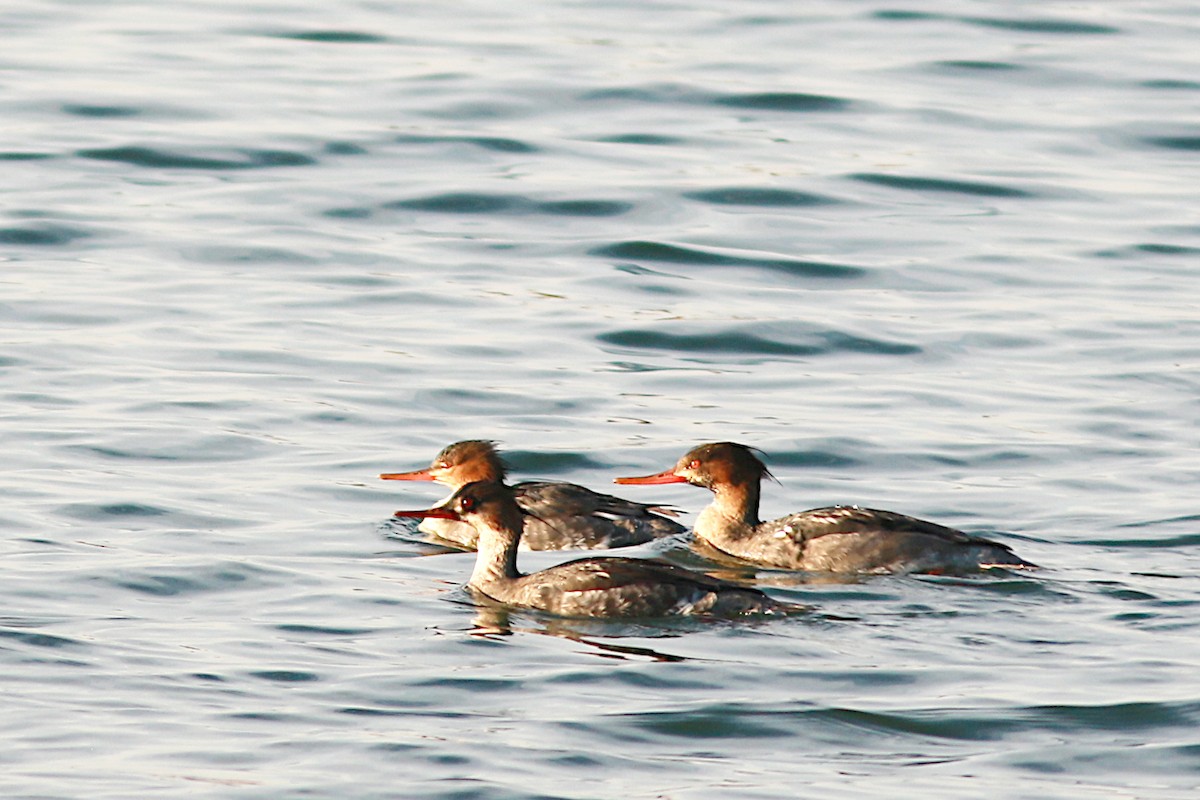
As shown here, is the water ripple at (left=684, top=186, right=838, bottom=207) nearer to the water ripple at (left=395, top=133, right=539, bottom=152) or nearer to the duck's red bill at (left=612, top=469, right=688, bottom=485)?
the water ripple at (left=395, top=133, right=539, bottom=152)

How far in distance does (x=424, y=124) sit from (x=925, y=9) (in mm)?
8308

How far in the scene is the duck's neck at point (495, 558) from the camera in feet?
36.4

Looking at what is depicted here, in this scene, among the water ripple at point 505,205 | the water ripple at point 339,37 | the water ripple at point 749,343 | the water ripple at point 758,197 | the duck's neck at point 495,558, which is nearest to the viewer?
the duck's neck at point 495,558

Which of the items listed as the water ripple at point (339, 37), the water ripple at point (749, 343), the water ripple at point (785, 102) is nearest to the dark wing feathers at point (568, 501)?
the water ripple at point (749, 343)

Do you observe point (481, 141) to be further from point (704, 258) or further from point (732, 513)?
point (732, 513)

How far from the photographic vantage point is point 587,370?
1527cm

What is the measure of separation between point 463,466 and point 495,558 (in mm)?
1379

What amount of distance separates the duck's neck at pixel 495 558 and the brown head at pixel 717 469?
141 centimetres

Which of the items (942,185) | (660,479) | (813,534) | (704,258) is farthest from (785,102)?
(813,534)

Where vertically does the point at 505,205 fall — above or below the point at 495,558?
above

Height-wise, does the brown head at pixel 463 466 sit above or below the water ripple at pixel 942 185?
below

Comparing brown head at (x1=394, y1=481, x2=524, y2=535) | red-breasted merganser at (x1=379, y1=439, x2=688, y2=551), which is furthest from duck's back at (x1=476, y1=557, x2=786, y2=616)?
Result: red-breasted merganser at (x1=379, y1=439, x2=688, y2=551)

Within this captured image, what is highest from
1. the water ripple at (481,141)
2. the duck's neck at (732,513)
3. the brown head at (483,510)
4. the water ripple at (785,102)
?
the water ripple at (785,102)

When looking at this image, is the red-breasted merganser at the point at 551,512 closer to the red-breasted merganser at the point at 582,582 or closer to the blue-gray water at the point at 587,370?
the blue-gray water at the point at 587,370
